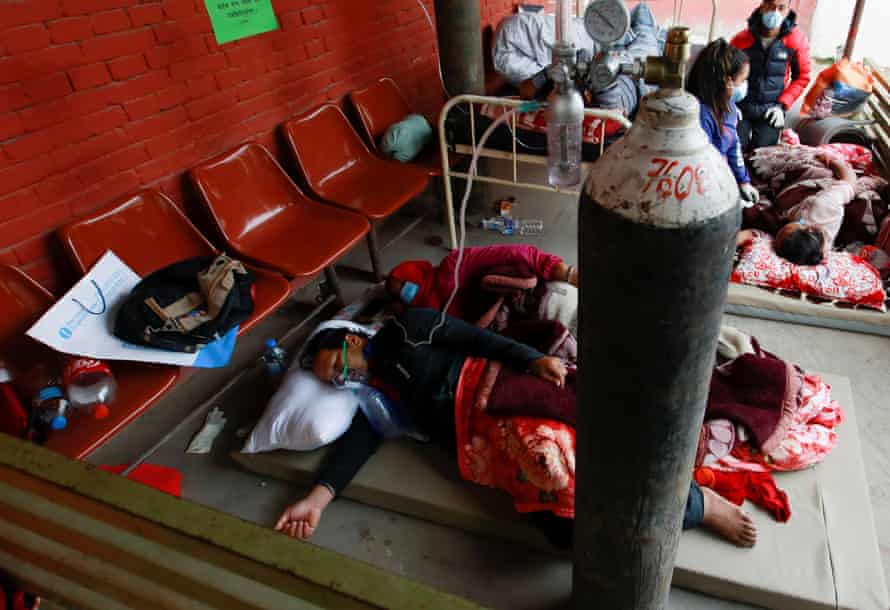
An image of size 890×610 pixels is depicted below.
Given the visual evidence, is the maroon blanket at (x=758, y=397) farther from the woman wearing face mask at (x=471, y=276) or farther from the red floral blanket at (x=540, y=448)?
the woman wearing face mask at (x=471, y=276)

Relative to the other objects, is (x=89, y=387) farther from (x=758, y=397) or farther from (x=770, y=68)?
(x=770, y=68)

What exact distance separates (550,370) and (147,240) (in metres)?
1.73

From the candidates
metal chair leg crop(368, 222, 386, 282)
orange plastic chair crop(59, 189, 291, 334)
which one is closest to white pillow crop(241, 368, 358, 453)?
orange plastic chair crop(59, 189, 291, 334)

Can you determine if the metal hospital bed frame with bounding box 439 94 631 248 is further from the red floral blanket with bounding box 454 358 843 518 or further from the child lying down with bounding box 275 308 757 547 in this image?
the red floral blanket with bounding box 454 358 843 518

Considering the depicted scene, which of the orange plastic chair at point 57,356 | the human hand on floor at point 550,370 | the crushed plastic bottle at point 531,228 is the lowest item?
the crushed plastic bottle at point 531,228

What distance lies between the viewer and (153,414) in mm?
2518

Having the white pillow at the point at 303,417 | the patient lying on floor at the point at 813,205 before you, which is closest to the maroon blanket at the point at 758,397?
the patient lying on floor at the point at 813,205

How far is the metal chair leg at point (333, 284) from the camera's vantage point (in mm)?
2783

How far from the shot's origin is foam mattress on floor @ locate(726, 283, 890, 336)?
248cm

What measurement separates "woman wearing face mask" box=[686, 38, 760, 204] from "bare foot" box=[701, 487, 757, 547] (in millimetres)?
1673

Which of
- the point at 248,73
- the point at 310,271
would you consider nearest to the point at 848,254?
the point at 310,271

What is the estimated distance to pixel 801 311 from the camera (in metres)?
2.56

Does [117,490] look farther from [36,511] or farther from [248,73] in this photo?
[248,73]

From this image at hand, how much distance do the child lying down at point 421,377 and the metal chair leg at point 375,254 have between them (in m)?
0.95
